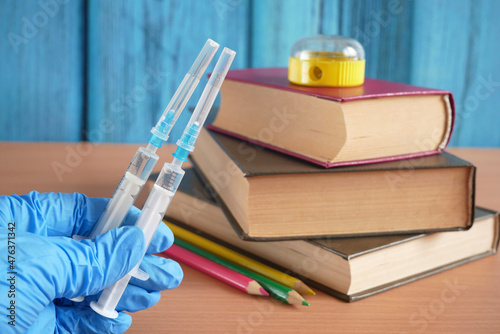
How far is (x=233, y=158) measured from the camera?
2.16ft

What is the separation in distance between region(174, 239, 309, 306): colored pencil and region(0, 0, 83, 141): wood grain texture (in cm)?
68

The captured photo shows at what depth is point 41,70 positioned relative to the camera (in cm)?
120

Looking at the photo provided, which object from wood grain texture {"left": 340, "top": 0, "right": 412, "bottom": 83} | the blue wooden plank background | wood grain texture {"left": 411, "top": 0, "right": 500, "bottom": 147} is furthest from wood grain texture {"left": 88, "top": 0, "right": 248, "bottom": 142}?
wood grain texture {"left": 411, "top": 0, "right": 500, "bottom": 147}

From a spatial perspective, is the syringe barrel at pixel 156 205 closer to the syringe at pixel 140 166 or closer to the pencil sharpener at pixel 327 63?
the syringe at pixel 140 166

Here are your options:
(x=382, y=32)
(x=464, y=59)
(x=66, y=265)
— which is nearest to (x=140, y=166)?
(x=66, y=265)

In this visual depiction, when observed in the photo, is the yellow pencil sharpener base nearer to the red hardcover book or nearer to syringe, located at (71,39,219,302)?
the red hardcover book

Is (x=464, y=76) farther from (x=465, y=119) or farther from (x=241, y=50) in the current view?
(x=241, y=50)

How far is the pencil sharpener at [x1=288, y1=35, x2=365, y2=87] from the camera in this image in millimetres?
717

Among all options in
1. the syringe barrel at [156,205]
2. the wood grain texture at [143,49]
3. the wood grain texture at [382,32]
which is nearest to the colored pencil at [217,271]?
the syringe barrel at [156,205]

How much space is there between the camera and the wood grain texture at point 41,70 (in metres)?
1.18

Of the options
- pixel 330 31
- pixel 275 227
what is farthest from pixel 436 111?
pixel 330 31

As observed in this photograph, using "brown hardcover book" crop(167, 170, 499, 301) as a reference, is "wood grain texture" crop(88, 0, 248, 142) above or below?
above

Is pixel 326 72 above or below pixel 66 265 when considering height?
above

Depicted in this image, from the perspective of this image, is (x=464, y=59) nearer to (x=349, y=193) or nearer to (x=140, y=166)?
(x=349, y=193)
